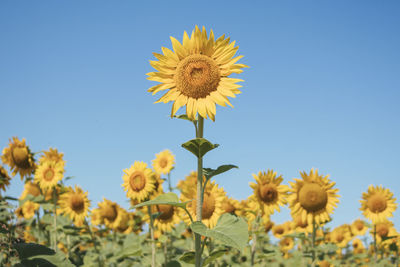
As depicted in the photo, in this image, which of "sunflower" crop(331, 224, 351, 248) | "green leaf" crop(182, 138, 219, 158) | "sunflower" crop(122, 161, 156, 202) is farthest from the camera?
"sunflower" crop(331, 224, 351, 248)

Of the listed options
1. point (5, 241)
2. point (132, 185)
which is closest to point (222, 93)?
point (5, 241)

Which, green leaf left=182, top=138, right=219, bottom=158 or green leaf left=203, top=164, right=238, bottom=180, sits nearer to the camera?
green leaf left=182, top=138, right=219, bottom=158

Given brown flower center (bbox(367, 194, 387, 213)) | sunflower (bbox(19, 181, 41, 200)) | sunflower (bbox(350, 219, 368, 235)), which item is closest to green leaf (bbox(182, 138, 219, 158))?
brown flower center (bbox(367, 194, 387, 213))

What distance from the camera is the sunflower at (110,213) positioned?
375 inches

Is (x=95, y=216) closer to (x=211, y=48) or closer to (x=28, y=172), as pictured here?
(x=28, y=172)

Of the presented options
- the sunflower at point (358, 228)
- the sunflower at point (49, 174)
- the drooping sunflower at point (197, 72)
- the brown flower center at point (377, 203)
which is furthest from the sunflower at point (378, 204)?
the sunflower at point (49, 174)

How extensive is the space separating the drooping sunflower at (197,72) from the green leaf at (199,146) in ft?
1.04

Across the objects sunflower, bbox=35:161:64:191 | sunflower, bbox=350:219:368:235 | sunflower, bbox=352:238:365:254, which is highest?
sunflower, bbox=35:161:64:191

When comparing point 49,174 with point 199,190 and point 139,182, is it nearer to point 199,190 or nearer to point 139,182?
point 139,182

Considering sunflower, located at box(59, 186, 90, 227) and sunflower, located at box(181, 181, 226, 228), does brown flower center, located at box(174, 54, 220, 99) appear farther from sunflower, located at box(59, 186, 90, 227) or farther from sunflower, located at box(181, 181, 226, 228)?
sunflower, located at box(59, 186, 90, 227)

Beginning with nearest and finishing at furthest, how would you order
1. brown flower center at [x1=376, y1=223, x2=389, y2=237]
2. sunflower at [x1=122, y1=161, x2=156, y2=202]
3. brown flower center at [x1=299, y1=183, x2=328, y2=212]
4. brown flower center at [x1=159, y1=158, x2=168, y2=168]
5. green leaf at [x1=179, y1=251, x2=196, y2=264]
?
green leaf at [x1=179, y1=251, x2=196, y2=264] → brown flower center at [x1=299, y1=183, x2=328, y2=212] → sunflower at [x1=122, y1=161, x2=156, y2=202] → brown flower center at [x1=376, y1=223, x2=389, y2=237] → brown flower center at [x1=159, y1=158, x2=168, y2=168]

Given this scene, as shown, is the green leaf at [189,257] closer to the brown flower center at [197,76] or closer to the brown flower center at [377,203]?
the brown flower center at [197,76]

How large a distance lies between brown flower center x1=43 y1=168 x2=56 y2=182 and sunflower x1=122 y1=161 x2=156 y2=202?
6.41 ft

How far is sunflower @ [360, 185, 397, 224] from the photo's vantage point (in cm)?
838
